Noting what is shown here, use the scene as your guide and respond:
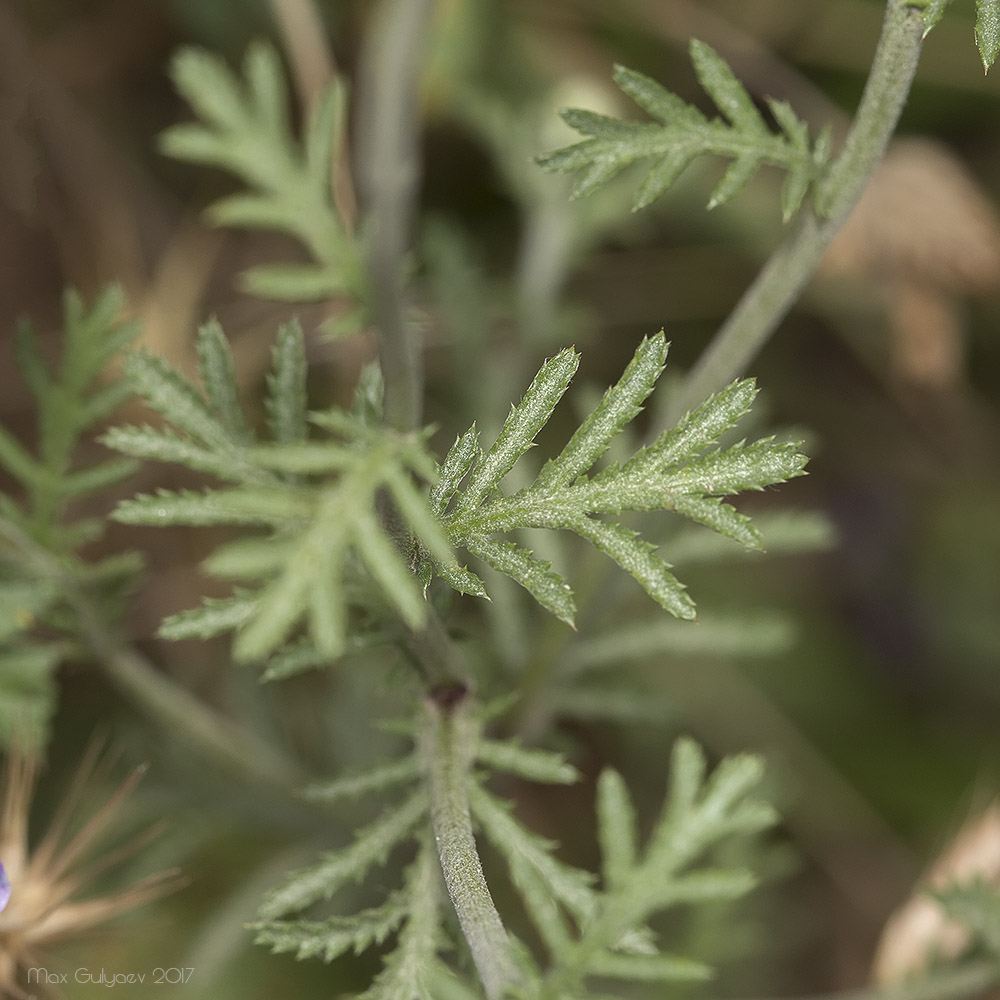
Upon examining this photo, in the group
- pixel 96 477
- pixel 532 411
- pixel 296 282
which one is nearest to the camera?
pixel 532 411

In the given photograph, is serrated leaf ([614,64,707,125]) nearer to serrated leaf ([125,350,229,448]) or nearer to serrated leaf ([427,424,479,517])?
serrated leaf ([427,424,479,517])

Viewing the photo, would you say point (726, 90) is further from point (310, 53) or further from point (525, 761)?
point (310, 53)

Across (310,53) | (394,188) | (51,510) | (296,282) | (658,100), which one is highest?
(310,53)

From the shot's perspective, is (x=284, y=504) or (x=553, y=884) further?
(x=553, y=884)

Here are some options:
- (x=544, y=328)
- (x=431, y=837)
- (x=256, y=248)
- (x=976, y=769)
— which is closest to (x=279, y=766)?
(x=431, y=837)

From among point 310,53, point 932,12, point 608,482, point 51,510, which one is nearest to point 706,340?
point 310,53

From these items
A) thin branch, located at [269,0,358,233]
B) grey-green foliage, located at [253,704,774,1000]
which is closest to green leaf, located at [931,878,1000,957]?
grey-green foliage, located at [253,704,774,1000]

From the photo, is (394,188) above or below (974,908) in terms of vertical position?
above
